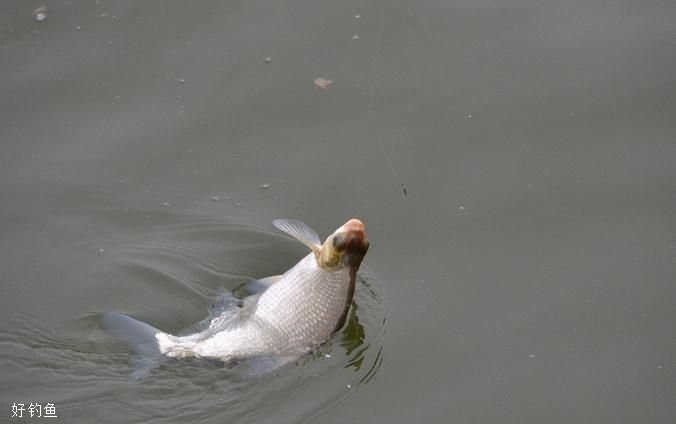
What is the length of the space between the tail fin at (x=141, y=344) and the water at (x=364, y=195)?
67 mm

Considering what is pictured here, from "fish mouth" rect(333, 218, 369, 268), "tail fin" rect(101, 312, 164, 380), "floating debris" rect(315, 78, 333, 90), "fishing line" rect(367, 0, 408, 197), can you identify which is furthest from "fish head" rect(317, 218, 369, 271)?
"floating debris" rect(315, 78, 333, 90)

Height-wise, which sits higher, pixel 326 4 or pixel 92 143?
pixel 326 4

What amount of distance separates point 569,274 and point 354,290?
134cm

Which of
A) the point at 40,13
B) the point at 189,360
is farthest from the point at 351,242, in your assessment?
the point at 40,13

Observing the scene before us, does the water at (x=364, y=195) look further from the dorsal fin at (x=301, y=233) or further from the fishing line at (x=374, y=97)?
the dorsal fin at (x=301, y=233)

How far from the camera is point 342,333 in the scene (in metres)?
5.30

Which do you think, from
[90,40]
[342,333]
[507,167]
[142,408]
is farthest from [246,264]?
[90,40]

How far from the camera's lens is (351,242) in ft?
15.9

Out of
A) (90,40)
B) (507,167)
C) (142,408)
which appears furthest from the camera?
(90,40)

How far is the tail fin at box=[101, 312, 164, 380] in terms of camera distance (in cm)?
502

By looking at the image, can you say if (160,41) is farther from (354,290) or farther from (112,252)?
(354,290)
